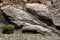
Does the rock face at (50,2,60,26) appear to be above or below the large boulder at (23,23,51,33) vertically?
above

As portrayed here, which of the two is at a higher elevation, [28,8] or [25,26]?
[28,8]

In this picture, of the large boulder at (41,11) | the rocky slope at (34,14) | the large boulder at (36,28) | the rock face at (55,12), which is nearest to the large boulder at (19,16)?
the rocky slope at (34,14)

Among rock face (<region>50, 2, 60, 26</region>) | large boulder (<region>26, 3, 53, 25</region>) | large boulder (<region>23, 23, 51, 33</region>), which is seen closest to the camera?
large boulder (<region>23, 23, 51, 33</region>)

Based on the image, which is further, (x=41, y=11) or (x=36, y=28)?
(x=41, y=11)

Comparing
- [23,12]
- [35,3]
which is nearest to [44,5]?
[35,3]

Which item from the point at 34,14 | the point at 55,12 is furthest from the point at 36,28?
the point at 55,12

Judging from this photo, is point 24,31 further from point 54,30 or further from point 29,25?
point 54,30

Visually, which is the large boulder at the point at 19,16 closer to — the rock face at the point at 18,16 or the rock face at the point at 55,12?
the rock face at the point at 18,16

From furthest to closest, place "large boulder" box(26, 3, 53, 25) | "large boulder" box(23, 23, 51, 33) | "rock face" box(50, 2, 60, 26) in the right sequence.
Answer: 1. "large boulder" box(26, 3, 53, 25)
2. "rock face" box(50, 2, 60, 26)
3. "large boulder" box(23, 23, 51, 33)

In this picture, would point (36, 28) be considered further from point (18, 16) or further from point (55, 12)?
point (55, 12)

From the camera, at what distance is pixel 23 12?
1219 cm

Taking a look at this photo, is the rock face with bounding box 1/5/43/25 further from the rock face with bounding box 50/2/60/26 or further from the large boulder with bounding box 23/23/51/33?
the rock face with bounding box 50/2/60/26

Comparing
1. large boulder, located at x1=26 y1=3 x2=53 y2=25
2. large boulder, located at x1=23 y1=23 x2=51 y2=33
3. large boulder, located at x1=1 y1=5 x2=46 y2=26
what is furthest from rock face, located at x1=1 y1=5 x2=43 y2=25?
large boulder, located at x1=23 y1=23 x2=51 y2=33

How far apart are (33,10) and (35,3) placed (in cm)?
57
